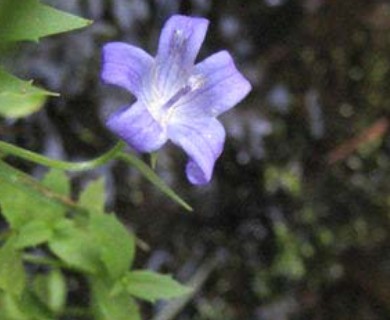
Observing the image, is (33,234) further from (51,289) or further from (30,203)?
(51,289)

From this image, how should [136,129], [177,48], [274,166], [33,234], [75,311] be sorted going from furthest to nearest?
[274,166] < [75,311] < [33,234] < [177,48] < [136,129]

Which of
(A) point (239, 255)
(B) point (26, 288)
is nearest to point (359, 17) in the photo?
(A) point (239, 255)

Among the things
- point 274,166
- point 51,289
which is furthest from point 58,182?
point 274,166

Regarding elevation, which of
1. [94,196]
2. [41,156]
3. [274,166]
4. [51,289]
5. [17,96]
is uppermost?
Result: [41,156]

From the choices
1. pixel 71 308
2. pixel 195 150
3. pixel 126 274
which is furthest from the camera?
pixel 71 308

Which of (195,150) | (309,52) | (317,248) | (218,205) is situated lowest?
(317,248)

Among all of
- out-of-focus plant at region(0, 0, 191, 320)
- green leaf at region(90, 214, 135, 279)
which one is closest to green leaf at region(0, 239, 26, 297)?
out-of-focus plant at region(0, 0, 191, 320)

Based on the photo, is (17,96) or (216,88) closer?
(216,88)

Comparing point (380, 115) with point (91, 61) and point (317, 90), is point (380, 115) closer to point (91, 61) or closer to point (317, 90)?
point (317, 90)
